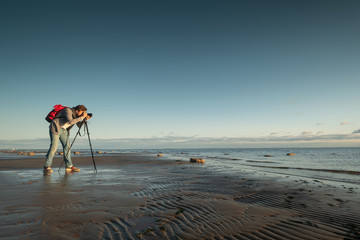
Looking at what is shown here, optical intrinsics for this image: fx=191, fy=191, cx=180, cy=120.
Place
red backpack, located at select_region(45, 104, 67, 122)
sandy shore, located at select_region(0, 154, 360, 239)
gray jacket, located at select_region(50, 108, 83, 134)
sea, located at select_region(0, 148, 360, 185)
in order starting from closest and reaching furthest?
sandy shore, located at select_region(0, 154, 360, 239) < gray jacket, located at select_region(50, 108, 83, 134) < red backpack, located at select_region(45, 104, 67, 122) < sea, located at select_region(0, 148, 360, 185)

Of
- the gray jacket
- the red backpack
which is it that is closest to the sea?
the gray jacket

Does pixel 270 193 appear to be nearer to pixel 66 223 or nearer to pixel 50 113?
pixel 66 223

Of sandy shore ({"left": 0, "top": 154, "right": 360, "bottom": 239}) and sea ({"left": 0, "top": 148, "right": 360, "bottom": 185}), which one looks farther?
sea ({"left": 0, "top": 148, "right": 360, "bottom": 185})

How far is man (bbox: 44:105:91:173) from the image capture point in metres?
8.87

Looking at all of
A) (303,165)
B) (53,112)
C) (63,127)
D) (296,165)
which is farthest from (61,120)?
(303,165)

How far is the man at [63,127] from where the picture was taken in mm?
8867

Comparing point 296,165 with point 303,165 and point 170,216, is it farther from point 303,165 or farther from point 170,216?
point 170,216

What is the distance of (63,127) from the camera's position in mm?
9391

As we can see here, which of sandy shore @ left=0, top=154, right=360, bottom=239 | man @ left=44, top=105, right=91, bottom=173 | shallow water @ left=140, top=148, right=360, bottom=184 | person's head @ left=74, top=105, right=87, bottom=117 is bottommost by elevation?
shallow water @ left=140, top=148, right=360, bottom=184

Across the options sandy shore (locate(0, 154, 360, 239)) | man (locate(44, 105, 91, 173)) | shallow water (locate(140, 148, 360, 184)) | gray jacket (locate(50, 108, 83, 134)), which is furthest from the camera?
shallow water (locate(140, 148, 360, 184))

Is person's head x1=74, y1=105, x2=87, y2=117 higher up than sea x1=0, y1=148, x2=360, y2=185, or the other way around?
person's head x1=74, y1=105, x2=87, y2=117

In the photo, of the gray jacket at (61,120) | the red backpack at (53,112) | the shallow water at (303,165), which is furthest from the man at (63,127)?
the shallow water at (303,165)

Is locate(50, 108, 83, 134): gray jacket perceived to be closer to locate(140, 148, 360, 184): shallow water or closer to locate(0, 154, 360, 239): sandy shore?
locate(0, 154, 360, 239): sandy shore

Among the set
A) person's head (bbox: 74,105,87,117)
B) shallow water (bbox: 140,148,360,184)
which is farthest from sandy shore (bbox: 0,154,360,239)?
shallow water (bbox: 140,148,360,184)
